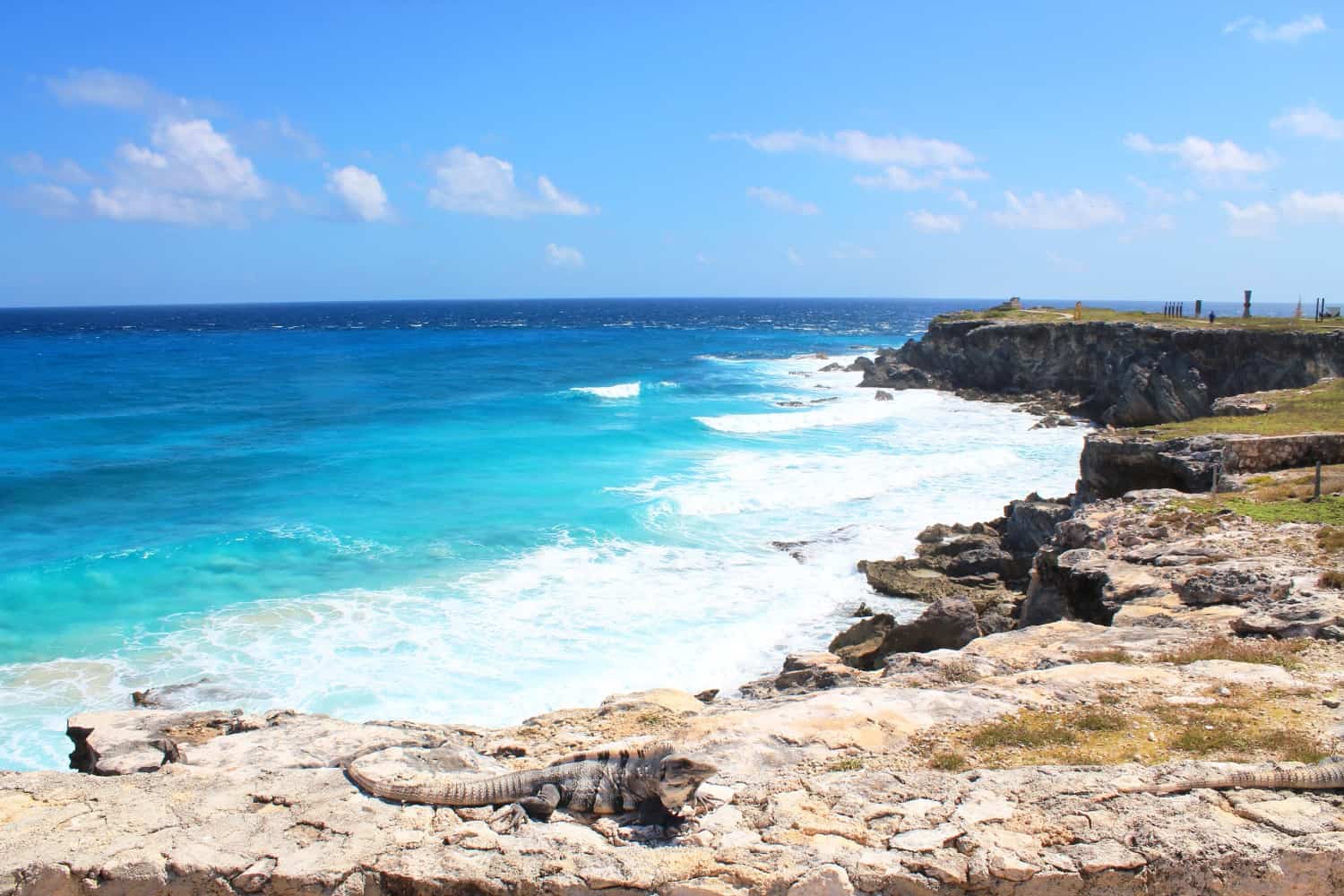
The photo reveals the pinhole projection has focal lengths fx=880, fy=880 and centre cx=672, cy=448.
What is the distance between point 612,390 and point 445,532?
37919mm

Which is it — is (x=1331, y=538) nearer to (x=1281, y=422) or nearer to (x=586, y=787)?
(x=1281, y=422)

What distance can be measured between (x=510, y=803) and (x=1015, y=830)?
3492 millimetres

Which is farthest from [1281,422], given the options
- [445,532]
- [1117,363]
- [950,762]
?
[1117,363]

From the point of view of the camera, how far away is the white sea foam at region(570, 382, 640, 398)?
200 ft

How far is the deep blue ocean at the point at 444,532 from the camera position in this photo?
16.9 metres

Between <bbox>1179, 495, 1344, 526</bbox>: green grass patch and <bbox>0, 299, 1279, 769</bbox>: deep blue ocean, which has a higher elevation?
<bbox>1179, 495, 1344, 526</bbox>: green grass patch

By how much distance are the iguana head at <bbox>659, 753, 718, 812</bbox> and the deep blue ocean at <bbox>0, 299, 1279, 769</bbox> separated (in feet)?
31.6

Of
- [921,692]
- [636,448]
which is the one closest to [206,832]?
[921,692]

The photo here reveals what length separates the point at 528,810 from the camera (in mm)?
6410

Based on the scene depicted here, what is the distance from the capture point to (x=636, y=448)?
132 ft

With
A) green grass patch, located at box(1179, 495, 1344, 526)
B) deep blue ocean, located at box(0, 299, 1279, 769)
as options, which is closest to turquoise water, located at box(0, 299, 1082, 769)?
deep blue ocean, located at box(0, 299, 1279, 769)

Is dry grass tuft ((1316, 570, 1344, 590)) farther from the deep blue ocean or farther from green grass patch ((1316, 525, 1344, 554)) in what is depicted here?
the deep blue ocean

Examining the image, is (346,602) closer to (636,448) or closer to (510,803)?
(510,803)

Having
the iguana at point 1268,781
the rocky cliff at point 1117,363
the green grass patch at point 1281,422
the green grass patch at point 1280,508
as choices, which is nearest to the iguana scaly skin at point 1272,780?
the iguana at point 1268,781
